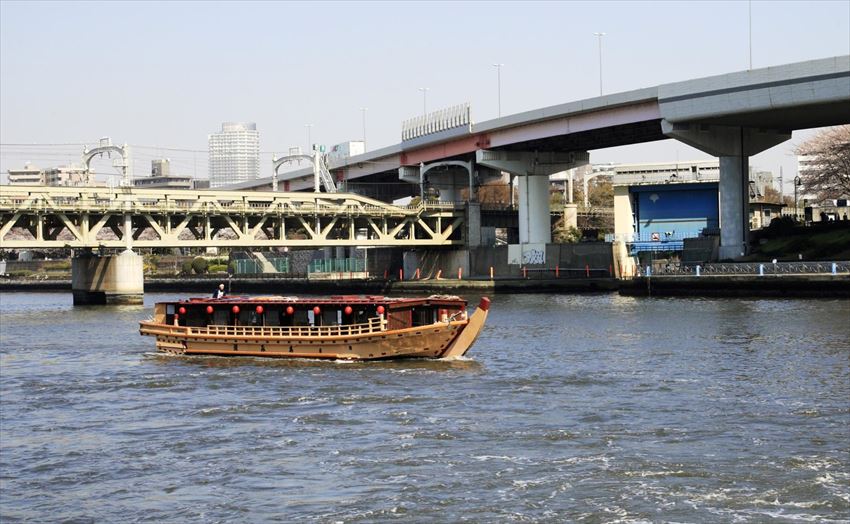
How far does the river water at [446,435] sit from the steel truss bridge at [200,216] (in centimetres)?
3937

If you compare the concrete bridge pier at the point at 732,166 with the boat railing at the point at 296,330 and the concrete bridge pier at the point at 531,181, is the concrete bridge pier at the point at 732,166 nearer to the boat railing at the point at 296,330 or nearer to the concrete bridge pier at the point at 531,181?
the concrete bridge pier at the point at 531,181

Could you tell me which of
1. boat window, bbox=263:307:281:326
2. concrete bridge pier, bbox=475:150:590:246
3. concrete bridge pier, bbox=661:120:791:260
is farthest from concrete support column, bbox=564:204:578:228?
boat window, bbox=263:307:281:326

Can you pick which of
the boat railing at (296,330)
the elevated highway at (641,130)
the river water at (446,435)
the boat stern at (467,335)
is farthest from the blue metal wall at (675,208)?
the boat railing at (296,330)

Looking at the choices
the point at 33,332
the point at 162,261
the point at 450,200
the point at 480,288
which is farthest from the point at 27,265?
the point at 33,332

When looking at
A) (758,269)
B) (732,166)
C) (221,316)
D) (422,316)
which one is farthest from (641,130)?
(422,316)

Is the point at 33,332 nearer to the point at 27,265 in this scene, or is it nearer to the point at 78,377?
the point at 78,377

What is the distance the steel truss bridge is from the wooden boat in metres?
37.5

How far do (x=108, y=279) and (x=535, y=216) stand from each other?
40.0 m

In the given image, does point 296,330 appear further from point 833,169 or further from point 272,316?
point 833,169

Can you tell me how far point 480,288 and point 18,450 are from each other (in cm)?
8096

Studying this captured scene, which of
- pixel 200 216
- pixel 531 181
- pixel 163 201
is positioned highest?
pixel 531 181

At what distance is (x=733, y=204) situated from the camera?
→ 93125 millimetres

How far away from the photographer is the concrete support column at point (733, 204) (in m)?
93.2

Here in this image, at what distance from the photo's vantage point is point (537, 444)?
31.6 metres
